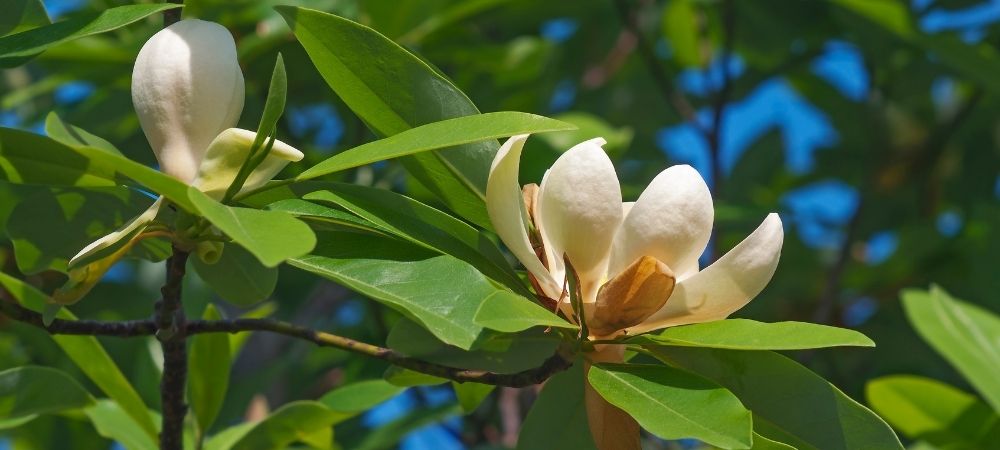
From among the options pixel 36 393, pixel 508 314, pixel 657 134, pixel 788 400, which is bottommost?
pixel 657 134

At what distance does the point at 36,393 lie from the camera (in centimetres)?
109

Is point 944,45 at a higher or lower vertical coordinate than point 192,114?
lower

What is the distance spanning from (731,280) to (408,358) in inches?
9.3

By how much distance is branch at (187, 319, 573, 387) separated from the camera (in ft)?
2.81

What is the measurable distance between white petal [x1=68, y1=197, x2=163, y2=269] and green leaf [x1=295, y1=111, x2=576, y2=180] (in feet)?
0.38

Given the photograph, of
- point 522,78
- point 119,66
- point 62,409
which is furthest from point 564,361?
point 522,78

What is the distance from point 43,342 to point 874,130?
5.34 ft

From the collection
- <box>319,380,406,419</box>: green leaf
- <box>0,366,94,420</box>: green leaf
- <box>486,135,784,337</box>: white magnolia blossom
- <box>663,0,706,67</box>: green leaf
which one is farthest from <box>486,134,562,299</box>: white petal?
<box>663,0,706,67</box>: green leaf

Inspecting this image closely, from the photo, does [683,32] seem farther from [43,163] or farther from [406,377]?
[43,163]

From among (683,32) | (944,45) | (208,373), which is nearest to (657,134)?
(683,32)

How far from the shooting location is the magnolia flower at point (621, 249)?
0.81 meters

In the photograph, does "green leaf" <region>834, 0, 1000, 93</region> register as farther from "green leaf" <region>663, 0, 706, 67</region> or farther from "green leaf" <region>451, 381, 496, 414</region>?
"green leaf" <region>451, 381, 496, 414</region>

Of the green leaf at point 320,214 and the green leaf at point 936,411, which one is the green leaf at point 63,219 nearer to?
the green leaf at point 320,214

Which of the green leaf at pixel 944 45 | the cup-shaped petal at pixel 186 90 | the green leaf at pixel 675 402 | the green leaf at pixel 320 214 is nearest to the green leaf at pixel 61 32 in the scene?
the cup-shaped petal at pixel 186 90
